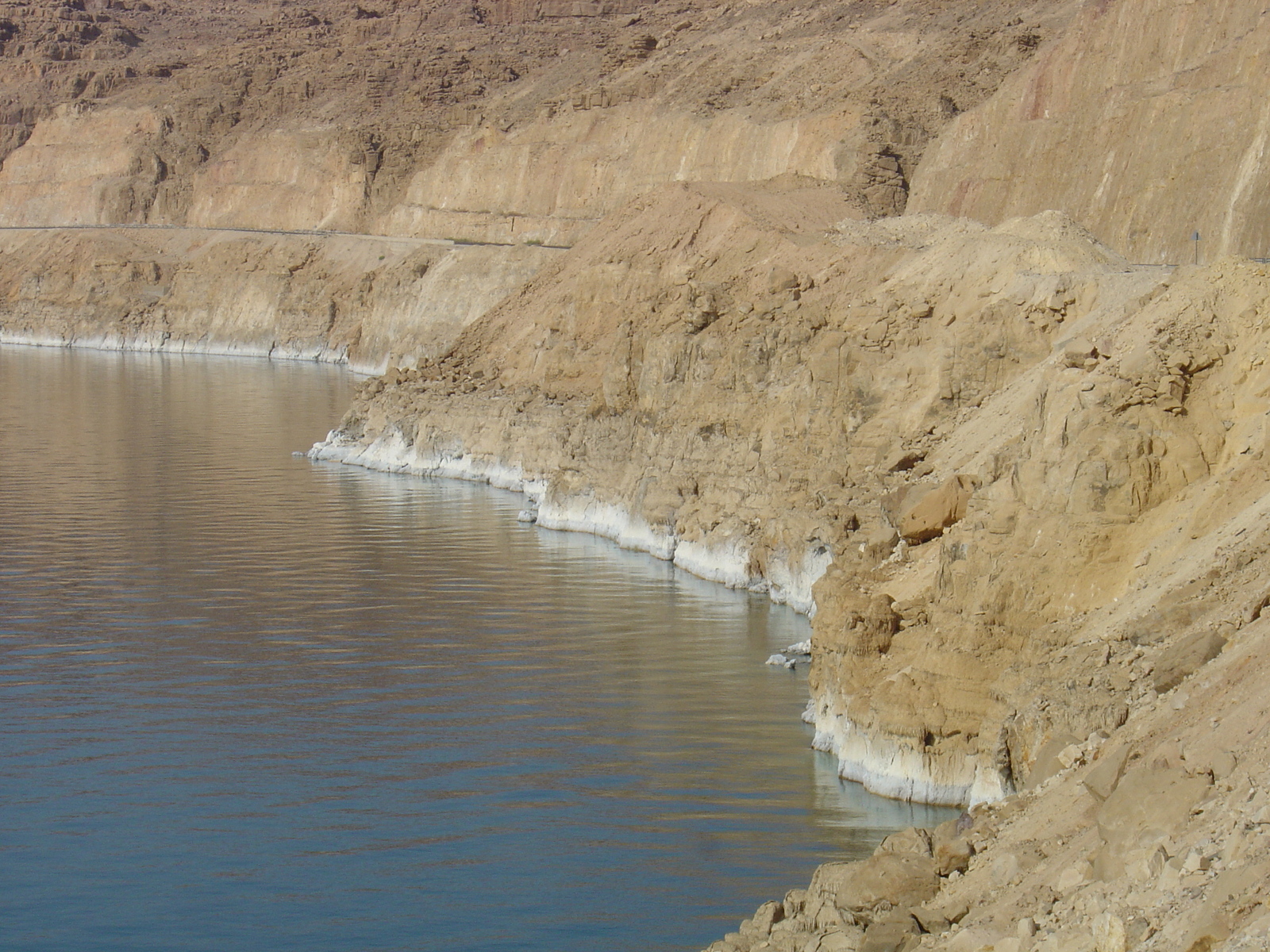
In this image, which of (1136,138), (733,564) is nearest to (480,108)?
(1136,138)

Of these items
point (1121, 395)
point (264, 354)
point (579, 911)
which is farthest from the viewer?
point (264, 354)

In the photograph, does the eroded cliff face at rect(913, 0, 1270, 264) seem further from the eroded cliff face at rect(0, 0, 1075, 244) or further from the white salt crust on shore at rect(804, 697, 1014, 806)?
the white salt crust on shore at rect(804, 697, 1014, 806)

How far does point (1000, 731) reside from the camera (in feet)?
54.4

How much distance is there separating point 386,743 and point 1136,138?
92.9ft

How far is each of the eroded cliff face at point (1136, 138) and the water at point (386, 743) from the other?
598 inches

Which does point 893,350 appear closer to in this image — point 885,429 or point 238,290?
point 885,429

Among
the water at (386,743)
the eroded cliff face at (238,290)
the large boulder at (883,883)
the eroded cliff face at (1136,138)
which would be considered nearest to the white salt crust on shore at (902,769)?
the water at (386,743)

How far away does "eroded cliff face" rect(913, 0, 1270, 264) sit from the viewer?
3784 centimetres

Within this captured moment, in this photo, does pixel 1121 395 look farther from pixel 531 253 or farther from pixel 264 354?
pixel 264 354

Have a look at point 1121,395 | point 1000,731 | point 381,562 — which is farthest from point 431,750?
point 381,562

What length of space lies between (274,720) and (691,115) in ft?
168

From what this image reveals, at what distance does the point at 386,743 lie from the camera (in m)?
21.0

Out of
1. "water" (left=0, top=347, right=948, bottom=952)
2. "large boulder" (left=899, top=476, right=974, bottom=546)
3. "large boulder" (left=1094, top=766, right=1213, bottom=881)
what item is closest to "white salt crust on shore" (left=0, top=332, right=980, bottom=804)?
"water" (left=0, top=347, right=948, bottom=952)

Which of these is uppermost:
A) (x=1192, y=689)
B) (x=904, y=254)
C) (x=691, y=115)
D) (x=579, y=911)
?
(x=691, y=115)
